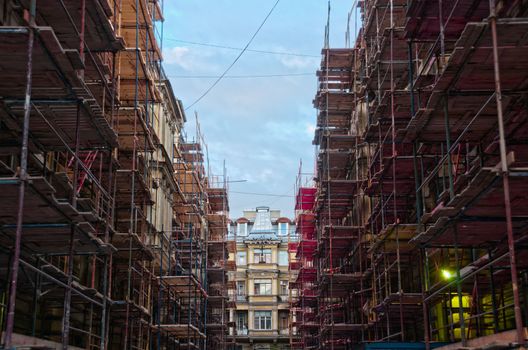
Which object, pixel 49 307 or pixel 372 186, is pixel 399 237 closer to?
pixel 372 186

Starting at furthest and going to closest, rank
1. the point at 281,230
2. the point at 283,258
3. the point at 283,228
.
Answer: the point at 283,228
the point at 281,230
the point at 283,258

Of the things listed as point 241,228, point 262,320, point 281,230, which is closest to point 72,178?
point 262,320

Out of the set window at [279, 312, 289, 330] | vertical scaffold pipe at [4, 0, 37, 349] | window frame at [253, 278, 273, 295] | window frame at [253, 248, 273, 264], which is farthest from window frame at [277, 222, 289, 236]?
vertical scaffold pipe at [4, 0, 37, 349]

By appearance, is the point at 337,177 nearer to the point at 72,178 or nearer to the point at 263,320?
the point at 72,178

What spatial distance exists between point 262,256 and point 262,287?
3533 mm

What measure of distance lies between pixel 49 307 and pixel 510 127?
1290cm

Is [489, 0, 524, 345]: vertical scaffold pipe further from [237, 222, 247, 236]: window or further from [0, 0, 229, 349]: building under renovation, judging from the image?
[237, 222, 247, 236]: window

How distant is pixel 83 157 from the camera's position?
21.0 m

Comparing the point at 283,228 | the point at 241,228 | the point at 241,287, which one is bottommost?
the point at 241,287

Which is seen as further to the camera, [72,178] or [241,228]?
[241,228]

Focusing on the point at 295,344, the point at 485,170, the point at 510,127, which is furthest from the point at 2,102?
the point at 295,344

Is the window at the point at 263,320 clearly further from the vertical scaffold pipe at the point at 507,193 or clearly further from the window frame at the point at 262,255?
the vertical scaffold pipe at the point at 507,193

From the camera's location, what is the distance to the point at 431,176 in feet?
52.3

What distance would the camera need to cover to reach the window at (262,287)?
75.0m
